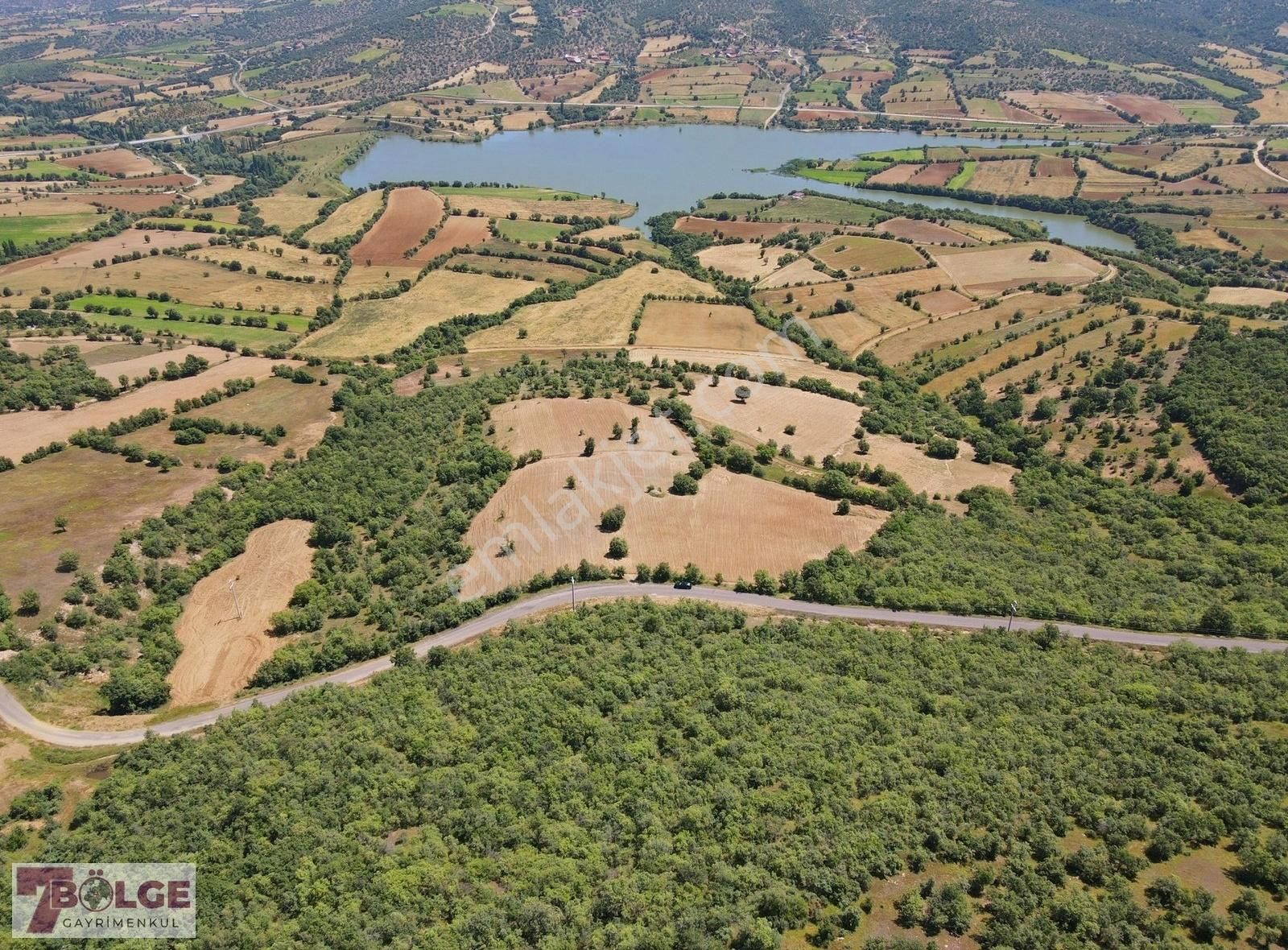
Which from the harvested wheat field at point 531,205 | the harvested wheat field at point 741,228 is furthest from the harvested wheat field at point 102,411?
the harvested wheat field at point 741,228

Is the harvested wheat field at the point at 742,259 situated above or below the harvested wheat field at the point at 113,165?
below

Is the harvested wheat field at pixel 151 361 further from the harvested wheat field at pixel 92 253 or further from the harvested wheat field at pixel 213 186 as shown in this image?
the harvested wheat field at pixel 213 186

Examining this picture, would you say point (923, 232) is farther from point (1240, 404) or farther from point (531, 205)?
point (1240, 404)

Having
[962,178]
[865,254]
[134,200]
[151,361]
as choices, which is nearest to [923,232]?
[865,254]

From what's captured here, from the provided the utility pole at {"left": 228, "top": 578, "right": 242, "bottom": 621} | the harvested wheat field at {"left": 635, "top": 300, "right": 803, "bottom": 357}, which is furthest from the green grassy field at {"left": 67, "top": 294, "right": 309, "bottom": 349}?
the utility pole at {"left": 228, "top": 578, "right": 242, "bottom": 621}

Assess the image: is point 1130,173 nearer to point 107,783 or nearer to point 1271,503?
point 1271,503

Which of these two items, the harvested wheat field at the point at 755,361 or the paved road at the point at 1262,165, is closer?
the harvested wheat field at the point at 755,361
